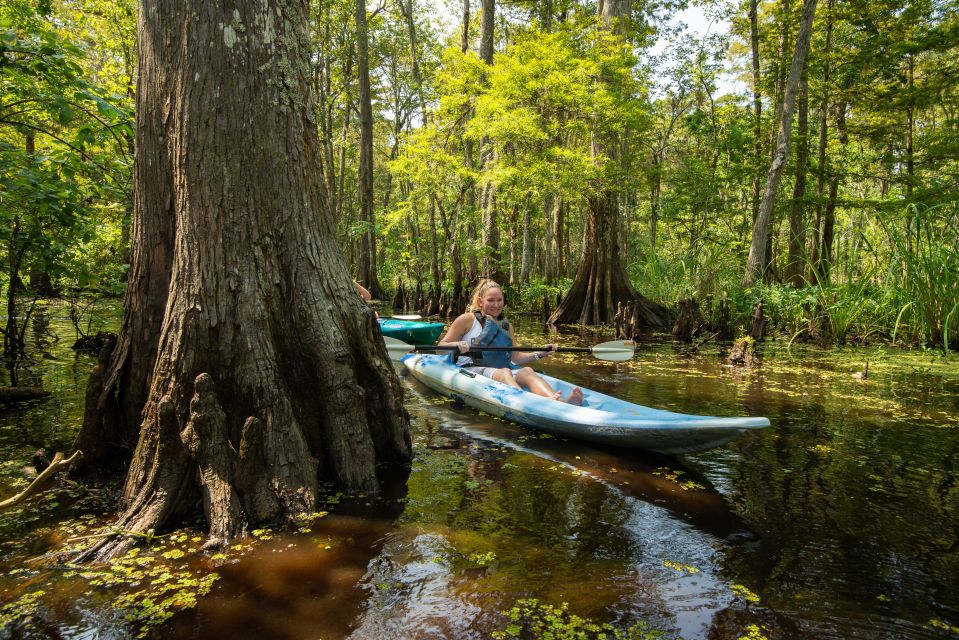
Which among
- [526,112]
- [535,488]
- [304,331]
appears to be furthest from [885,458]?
[526,112]

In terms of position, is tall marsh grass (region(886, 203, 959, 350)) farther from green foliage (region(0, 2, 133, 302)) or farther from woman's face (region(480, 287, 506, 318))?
green foliage (region(0, 2, 133, 302))

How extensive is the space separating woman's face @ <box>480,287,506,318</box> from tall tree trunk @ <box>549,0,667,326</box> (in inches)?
272

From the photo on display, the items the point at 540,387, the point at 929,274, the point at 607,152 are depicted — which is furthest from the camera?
the point at 607,152

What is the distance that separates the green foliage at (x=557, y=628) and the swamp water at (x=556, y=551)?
0.02m

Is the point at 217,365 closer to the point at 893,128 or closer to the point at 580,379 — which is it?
the point at 580,379

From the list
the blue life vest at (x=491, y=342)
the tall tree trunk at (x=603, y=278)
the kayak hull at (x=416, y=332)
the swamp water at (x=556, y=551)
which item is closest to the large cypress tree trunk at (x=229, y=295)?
the swamp water at (x=556, y=551)

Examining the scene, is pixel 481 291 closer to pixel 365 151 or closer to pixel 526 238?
pixel 526 238

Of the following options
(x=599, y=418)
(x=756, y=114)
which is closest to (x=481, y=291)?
(x=599, y=418)

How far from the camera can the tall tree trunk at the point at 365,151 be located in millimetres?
15922

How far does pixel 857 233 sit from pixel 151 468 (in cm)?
743

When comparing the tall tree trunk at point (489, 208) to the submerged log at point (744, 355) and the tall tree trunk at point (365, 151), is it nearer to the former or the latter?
the tall tree trunk at point (365, 151)

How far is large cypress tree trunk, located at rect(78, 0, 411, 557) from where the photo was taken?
260cm

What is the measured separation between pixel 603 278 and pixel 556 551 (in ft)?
33.4

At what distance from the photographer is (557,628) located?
196cm
